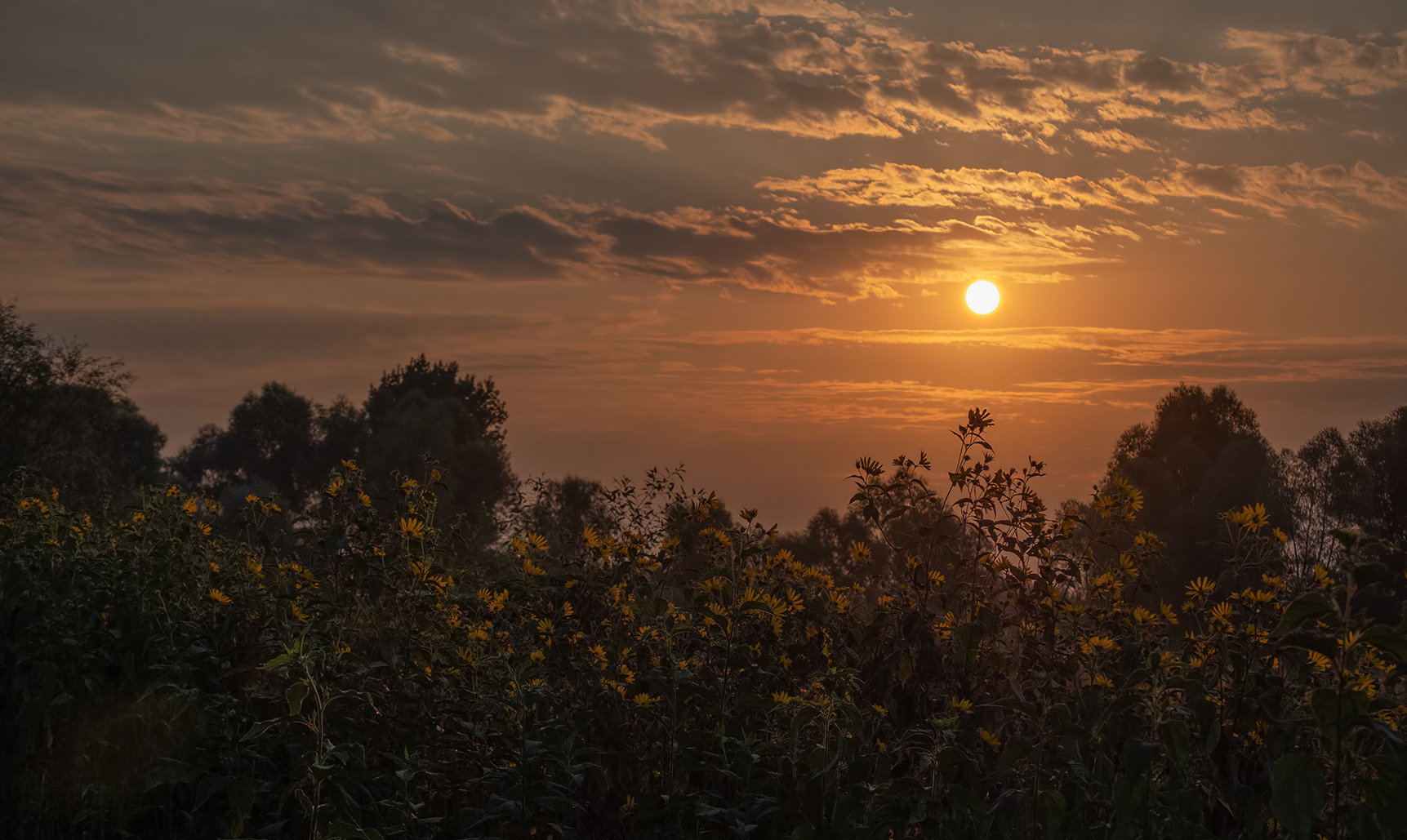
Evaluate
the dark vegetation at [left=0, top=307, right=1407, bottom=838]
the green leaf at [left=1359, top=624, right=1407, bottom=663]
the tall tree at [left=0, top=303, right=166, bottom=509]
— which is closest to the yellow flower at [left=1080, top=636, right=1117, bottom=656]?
the dark vegetation at [left=0, top=307, right=1407, bottom=838]

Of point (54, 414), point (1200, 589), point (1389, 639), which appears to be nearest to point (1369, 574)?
point (1389, 639)

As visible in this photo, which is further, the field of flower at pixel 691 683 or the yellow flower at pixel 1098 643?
the yellow flower at pixel 1098 643

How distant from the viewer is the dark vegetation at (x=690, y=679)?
128 inches

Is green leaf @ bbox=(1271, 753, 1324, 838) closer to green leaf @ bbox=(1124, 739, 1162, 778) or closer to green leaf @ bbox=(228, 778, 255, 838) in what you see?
green leaf @ bbox=(1124, 739, 1162, 778)

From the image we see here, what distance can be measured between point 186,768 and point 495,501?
144 ft

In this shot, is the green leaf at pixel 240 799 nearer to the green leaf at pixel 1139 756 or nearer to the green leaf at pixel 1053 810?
the green leaf at pixel 1053 810

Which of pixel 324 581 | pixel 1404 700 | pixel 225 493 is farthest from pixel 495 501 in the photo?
pixel 1404 700

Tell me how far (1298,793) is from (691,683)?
218cm

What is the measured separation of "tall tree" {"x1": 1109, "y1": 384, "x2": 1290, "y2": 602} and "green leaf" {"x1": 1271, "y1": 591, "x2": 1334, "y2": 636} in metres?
42.1

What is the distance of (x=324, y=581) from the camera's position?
18.4 ft

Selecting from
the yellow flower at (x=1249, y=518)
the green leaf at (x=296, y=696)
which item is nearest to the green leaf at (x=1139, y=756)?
the yellow flower at (x=1249, y=518)

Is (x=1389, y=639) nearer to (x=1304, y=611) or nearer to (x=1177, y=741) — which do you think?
(x=1304, y=611)

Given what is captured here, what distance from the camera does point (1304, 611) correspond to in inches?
97.3

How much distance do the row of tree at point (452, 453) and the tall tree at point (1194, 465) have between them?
2.7 inches
